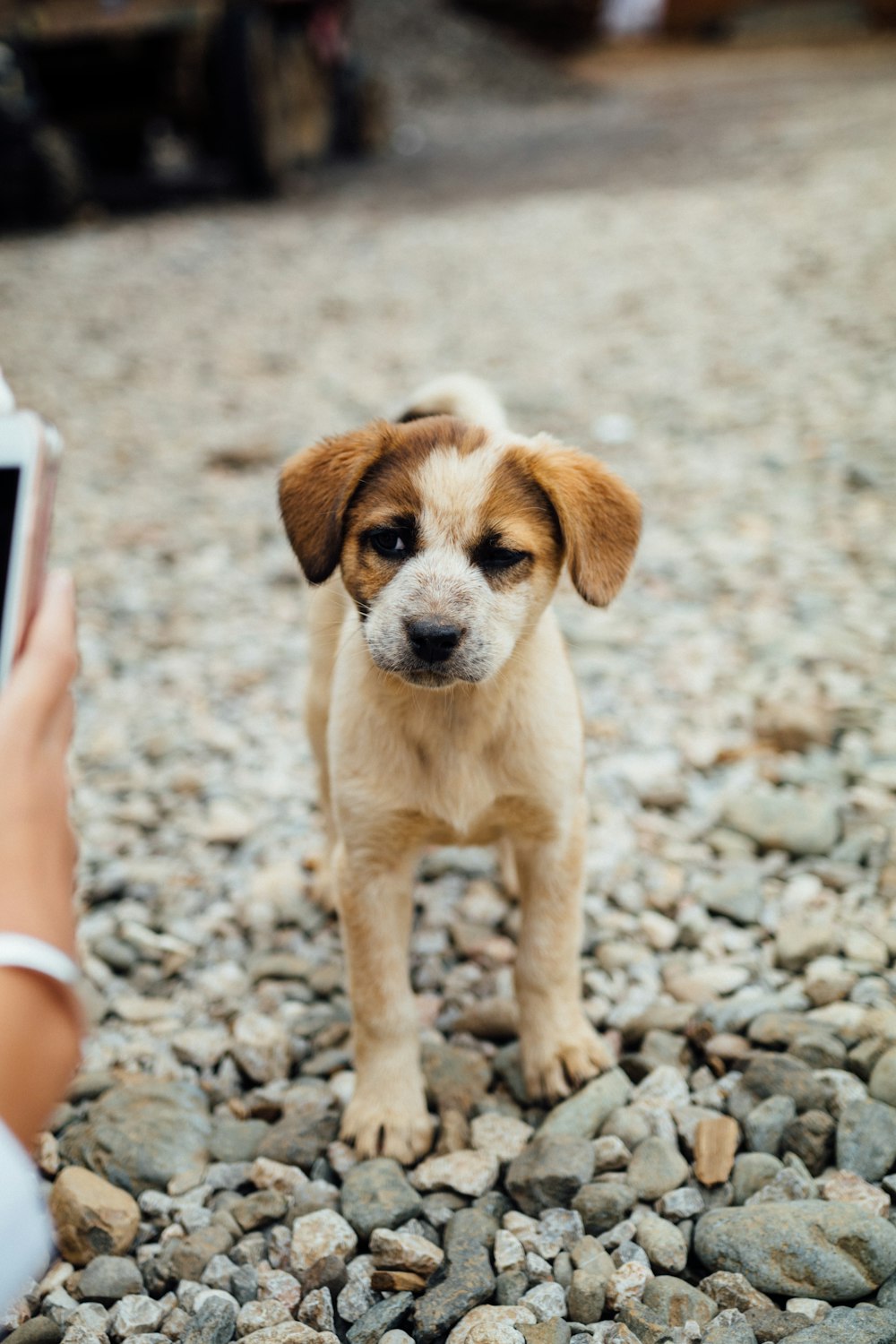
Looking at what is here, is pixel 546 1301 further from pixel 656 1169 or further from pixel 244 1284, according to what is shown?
pixel 244 1284

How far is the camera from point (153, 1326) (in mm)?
2154

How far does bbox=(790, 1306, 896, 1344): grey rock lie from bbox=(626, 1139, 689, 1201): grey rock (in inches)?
16.9

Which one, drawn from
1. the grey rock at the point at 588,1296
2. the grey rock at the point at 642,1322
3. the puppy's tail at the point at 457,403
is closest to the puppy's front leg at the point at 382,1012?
the grey rock at the point at 588,1296

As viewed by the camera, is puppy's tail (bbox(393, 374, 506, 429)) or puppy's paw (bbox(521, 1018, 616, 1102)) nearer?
puppy's paw (bbox(521, 1018, 616, 1102))

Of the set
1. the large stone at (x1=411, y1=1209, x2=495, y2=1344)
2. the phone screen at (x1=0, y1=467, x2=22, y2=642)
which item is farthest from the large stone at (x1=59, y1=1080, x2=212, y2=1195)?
the phone screen at (x1=0, y1=467, x2=22, y2=642)

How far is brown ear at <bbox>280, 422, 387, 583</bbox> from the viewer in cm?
243

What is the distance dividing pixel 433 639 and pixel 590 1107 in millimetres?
1241

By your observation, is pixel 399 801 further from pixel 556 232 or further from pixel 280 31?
pixel 280 31

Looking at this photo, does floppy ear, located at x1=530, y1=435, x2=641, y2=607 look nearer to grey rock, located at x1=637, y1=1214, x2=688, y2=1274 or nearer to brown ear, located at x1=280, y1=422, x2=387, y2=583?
brown ear, located at x1=280, y1=422, x2=387, y2=583

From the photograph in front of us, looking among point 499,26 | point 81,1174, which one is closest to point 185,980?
point 81,1174

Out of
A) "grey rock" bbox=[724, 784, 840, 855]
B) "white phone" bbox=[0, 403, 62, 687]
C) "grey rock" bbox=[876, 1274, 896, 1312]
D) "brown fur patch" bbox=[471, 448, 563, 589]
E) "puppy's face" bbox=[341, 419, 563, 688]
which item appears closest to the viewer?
"white phone" bbox=[0, 403, 62, 687]

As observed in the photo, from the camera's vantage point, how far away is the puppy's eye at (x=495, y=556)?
7.81 feet

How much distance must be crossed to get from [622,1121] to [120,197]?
44.5 feet

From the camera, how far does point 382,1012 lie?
101 inches
